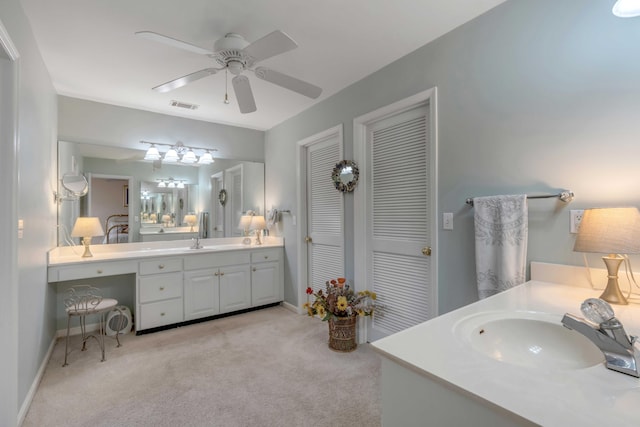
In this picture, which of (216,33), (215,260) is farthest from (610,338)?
(215,260)

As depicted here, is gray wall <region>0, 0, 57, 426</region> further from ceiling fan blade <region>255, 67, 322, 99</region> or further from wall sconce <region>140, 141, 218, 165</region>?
ceiling fan blade <region>255, 67, 322, 99</region>

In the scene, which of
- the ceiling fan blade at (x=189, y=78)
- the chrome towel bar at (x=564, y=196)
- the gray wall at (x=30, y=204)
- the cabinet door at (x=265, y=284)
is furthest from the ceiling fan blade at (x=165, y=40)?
the cabinet door at (x=265, y=284)

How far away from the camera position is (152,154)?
11.5ft

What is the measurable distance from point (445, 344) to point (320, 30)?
2.02 m

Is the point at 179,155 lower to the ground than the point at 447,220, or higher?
higher

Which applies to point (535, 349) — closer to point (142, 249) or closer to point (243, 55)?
point (243, 55)

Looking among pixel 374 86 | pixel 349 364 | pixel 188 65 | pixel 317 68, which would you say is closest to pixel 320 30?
pixel 317 68

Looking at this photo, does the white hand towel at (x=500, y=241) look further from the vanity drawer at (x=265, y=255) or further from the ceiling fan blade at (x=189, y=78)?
the vanity drawer at (x=265, y=255)

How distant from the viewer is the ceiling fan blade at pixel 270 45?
1.55 metres

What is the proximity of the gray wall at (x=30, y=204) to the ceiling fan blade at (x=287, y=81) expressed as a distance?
1.27 metres

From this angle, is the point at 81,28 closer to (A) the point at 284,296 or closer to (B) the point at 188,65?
(B) the point at 188,65

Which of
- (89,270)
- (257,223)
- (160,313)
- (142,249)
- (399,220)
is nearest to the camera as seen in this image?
(399,220)

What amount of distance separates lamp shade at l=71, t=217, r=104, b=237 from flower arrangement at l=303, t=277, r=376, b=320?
6.90ft

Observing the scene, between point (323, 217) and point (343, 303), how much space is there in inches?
42.8
